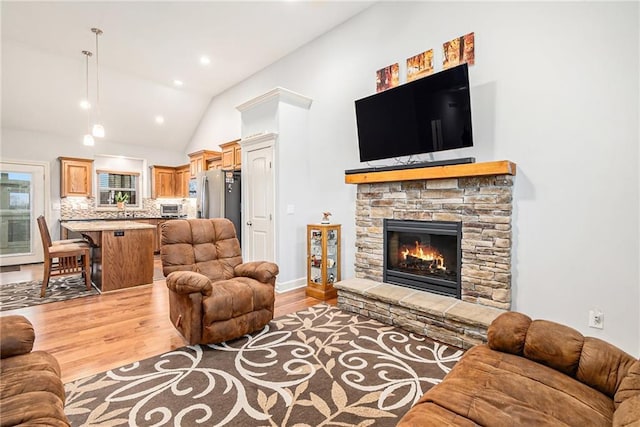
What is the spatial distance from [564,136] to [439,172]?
101cm

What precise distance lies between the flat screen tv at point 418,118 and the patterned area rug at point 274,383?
6.33 ft

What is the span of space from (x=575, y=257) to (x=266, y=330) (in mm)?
2789

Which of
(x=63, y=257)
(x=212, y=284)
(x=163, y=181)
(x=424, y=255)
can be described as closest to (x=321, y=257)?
(x=424, y=255)

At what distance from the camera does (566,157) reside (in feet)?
8.48

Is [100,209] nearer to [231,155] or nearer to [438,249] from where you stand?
[231,155]

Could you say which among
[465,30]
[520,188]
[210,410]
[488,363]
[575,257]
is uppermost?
[465,30]

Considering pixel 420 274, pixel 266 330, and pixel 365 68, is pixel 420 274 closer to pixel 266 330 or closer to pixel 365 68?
pixel 266 330

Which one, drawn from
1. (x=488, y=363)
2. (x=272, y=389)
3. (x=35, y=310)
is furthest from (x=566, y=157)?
(x=35, y=310)

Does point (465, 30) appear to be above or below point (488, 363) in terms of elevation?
above

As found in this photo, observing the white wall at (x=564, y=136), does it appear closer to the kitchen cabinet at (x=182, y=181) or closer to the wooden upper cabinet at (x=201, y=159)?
the wooden upper cabinet at (x=201, y=159)

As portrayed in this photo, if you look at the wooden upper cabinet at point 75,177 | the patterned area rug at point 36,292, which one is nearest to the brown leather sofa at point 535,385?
the patterned area rug at point 36,292

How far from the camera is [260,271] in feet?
10.2

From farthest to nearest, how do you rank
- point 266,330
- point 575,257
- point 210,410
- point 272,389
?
point 266,330 → point 575,257 → point 272,389 → point 210,410

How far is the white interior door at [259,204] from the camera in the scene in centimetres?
454
